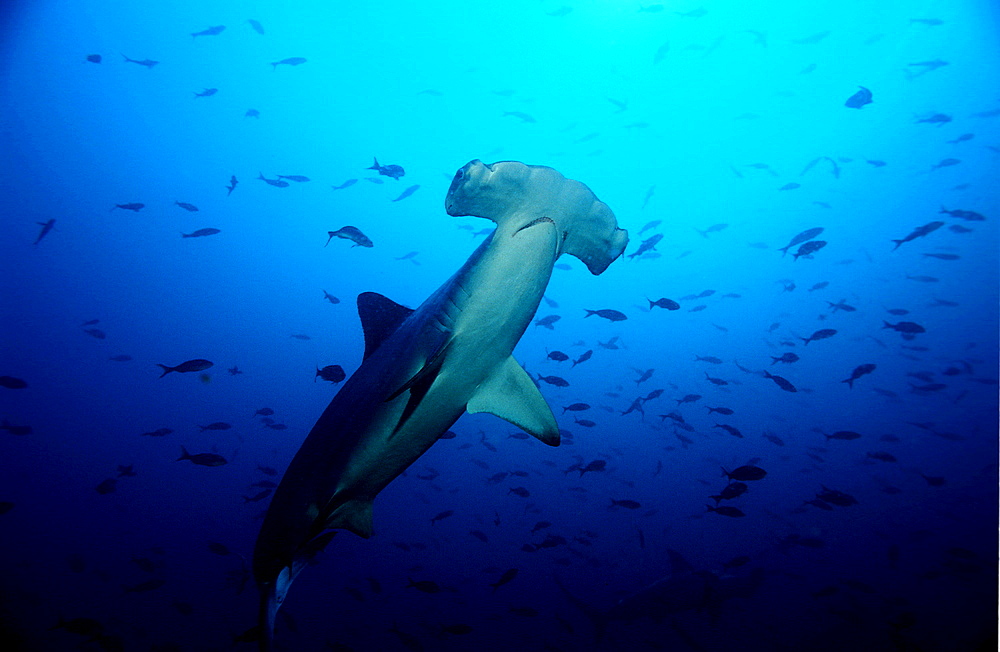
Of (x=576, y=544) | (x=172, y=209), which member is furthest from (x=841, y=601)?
(x=172, y=209)

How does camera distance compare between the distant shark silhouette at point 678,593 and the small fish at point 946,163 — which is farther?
the small fish at point 946,163

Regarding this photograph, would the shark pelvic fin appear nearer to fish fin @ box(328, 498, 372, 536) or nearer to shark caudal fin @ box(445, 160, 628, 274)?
fish fin @ box(328, 498, 372, 536)

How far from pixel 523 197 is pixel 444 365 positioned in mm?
1108

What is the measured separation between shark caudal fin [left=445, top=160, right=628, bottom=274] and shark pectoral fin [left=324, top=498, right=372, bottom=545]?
7.25ft

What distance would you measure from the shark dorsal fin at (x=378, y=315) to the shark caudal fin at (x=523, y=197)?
858mm

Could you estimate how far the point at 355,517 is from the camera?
3.00 m

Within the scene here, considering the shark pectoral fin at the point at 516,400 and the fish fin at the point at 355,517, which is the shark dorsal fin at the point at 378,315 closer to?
the shark pectoral fin at the point at 516,400

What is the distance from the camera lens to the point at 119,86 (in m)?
7.31

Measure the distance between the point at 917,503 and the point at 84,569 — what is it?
64.3ft

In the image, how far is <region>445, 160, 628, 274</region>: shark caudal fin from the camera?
2281 millimetres

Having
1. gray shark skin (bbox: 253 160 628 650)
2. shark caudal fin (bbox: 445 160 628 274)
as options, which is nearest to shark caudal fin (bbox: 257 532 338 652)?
gray shark skin (bbox: 253 160 628 650)

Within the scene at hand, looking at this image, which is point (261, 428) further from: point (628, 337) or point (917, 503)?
point (917, 503)

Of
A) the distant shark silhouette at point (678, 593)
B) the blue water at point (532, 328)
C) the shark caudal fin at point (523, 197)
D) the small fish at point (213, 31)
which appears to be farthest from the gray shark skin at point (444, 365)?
the small fish at point (213, 31)

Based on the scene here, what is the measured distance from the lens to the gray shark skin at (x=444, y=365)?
2.28 m
